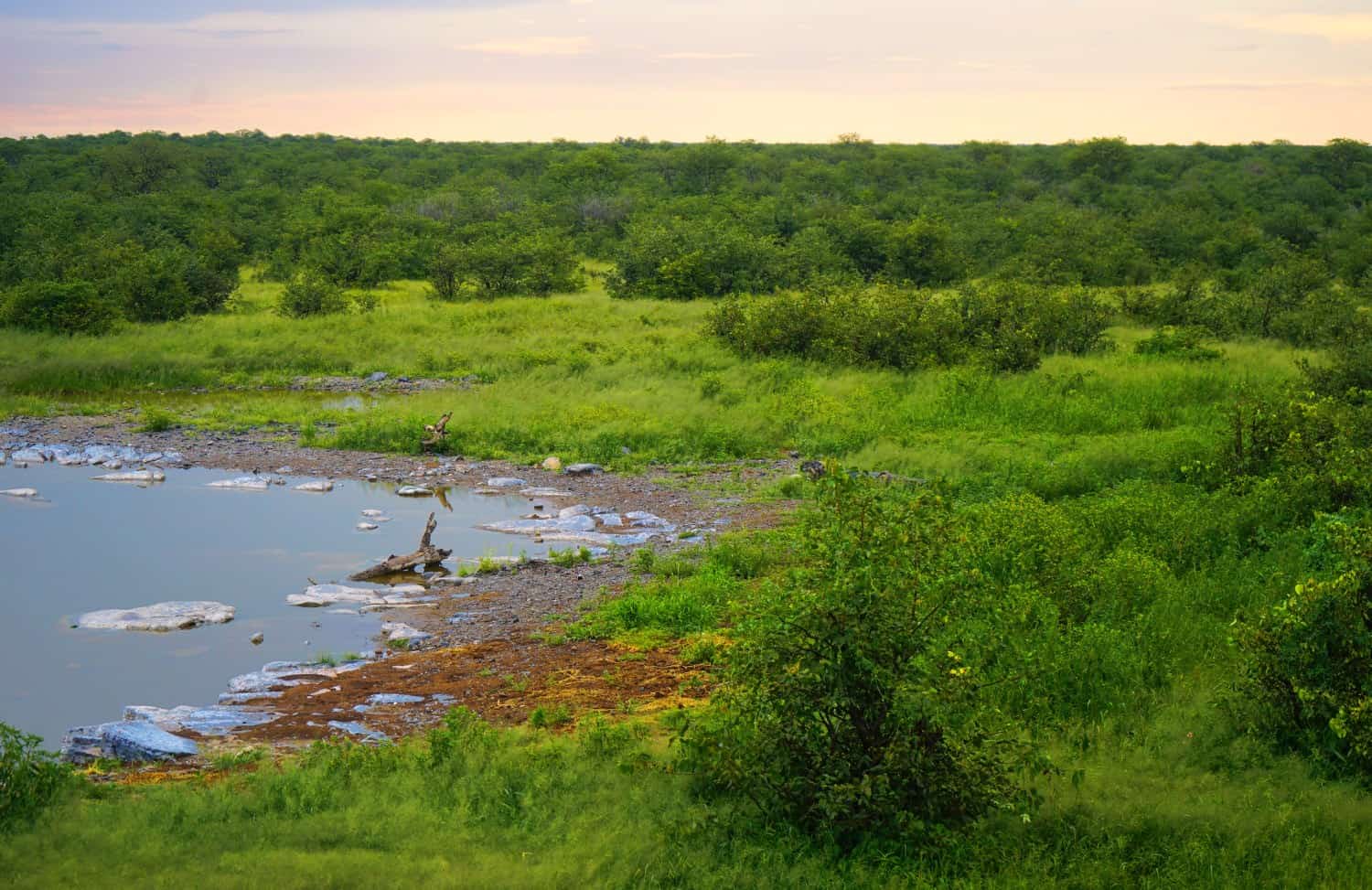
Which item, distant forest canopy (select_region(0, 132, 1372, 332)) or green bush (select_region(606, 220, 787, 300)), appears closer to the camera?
distant forest canopy (select_region(0, 132, 1372, 332))

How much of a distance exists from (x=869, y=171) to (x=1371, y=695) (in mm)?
51624

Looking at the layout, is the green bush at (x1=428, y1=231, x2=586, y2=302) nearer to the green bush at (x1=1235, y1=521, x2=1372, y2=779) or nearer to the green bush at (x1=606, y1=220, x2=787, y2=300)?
the green bush at (x1=606, y1=220, x2=787, y2=300)

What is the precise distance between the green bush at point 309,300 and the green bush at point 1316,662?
73.2 feet

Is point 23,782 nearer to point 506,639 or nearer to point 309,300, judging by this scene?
point 506,639

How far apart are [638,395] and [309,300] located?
36.2ft

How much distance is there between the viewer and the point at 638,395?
17.7 metres

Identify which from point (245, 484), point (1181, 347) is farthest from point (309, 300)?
point (1181, 347)

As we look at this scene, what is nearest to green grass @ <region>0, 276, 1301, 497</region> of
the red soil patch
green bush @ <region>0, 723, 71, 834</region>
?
the red soil patch

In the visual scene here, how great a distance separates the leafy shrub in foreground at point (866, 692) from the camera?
510 cm

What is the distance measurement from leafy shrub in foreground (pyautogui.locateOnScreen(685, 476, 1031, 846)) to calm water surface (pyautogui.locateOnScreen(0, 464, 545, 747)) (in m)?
4.44

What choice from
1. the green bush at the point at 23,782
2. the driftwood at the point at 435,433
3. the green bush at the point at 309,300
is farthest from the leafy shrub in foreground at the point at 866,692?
the green bush at the point at 309,300

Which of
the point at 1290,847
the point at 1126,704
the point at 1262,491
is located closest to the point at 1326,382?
the point at 1262,491

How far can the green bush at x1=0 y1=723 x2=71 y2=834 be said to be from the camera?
5.31 meters

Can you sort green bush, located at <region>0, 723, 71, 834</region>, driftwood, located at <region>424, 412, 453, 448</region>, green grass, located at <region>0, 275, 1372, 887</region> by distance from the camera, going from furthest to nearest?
driftwood, located at <region>424, 412, 453, 448</region> < green bush, located at <region>0, 723, 71, 834</region> < green grass, located at <region>0, 275, 1372, 887</region>
